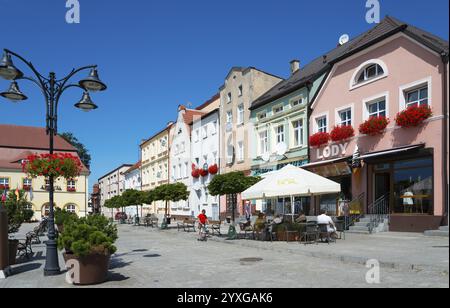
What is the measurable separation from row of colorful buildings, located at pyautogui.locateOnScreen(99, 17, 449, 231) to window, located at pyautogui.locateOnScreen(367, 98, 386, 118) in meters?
0.05

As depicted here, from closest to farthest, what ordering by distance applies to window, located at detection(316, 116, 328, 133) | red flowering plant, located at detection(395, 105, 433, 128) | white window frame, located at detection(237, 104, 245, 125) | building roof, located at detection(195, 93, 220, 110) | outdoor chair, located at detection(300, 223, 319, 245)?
outdoor chair, located at detection(300, 223, 319, 245) < red flowering plant, located at detection(395, 105, 433, 128) < window, located at detection(316, 116, 328, 133) < white window frame, located at detection(237, 104, 245, 125) < building roof, located at detection(195, 93, 220, 110)

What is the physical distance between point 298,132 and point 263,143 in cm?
435

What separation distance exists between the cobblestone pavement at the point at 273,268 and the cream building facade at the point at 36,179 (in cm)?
4401

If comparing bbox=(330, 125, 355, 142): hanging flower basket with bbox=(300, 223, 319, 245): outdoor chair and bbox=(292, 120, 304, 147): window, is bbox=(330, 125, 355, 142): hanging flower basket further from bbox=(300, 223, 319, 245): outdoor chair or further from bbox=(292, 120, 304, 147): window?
bbox=(300, 223, 319, 245): outdoor chair

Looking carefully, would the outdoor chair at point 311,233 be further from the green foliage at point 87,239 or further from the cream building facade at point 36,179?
the cream building facade at point 36,179

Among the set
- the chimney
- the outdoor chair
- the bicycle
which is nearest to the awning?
the outdoor chair

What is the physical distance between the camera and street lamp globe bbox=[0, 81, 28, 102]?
10.8 metres

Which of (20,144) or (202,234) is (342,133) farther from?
(20,144)

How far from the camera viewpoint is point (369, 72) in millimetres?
22188

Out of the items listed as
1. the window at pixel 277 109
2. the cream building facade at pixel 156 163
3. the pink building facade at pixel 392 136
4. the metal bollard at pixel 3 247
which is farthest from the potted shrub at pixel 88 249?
the cream building facade at pixel 156 163
